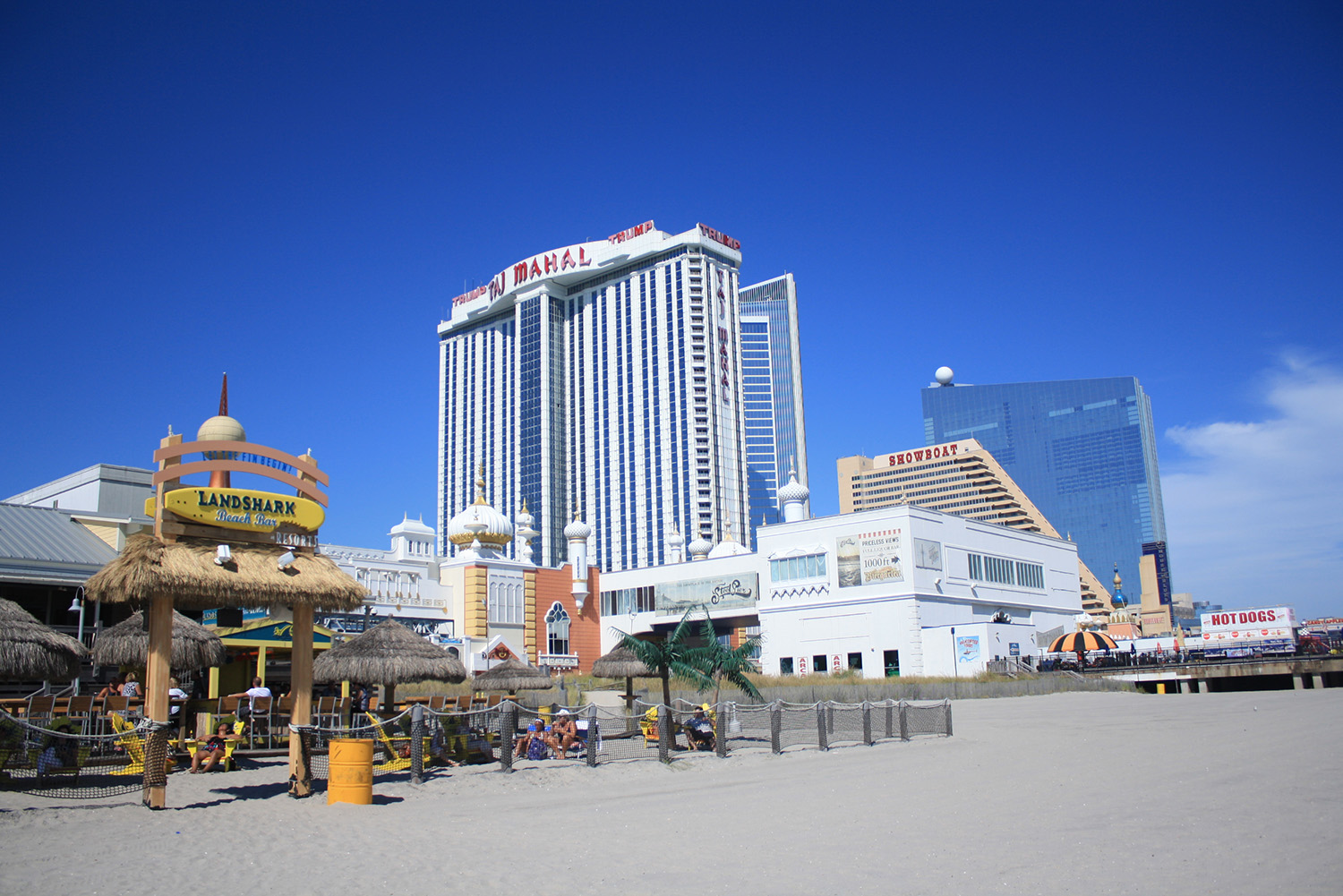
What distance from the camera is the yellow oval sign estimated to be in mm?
12477

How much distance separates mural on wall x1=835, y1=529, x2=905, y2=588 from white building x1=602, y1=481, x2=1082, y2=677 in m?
0.05

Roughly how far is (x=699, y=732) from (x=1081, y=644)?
101 feet

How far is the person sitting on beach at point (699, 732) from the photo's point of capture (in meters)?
19.3

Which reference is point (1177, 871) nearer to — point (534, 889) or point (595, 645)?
point (534, 889)

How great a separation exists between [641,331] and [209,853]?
324 ft

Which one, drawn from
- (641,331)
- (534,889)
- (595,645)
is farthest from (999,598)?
(641,331)

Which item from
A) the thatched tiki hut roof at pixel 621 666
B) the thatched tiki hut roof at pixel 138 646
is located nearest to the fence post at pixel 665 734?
the thatched tiki hut roof at pixel 621 666

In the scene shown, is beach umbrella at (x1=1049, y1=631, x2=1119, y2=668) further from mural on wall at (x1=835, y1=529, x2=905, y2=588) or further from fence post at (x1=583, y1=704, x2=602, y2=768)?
fence post at (x1=583, y1=704, x2=602, y2=768)

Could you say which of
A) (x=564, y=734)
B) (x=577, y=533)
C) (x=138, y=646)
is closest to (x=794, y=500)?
(x=577, y=533)

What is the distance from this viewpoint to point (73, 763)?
553 inches

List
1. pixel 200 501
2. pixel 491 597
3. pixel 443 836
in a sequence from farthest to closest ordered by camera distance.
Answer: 1. pixel 491 597
2. pixel 200 501
3. pixel 443 836

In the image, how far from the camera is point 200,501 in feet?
41.3

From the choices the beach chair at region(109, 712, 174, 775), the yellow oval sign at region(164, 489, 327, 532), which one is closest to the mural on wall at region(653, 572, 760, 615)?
the beach chair at region(109, 712, 174, 775)

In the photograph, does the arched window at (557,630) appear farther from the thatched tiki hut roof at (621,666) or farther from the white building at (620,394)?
→ the white building at (620,394)
